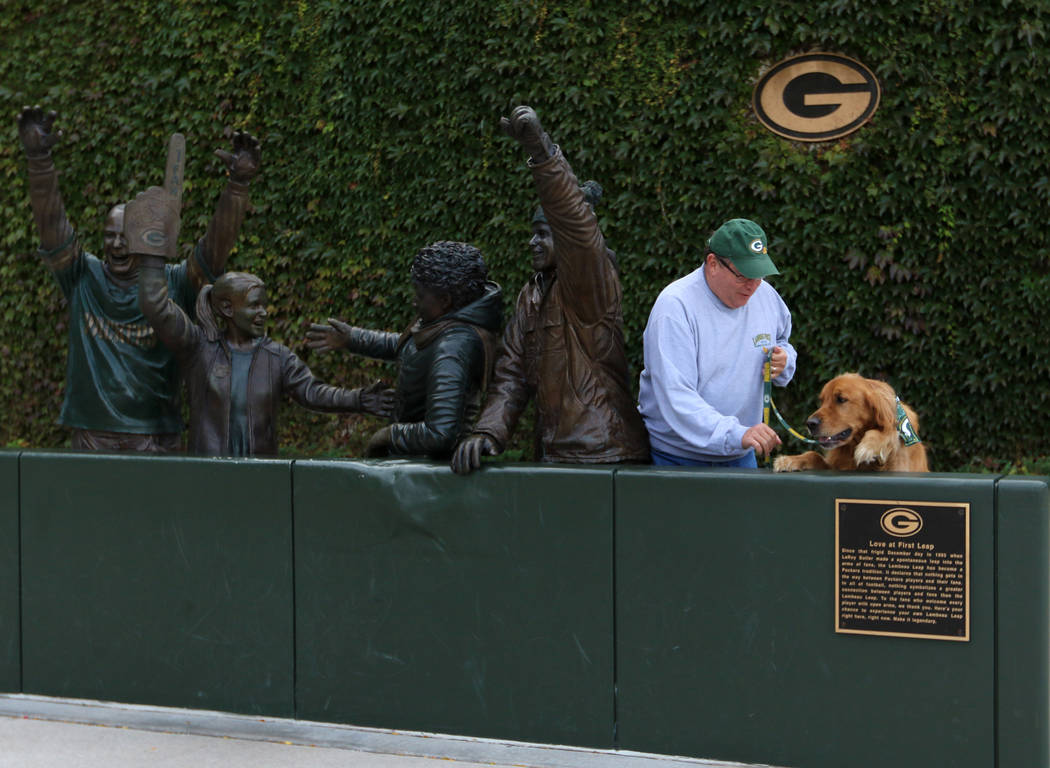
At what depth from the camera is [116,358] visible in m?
6.32

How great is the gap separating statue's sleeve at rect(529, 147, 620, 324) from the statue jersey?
2.77 meters

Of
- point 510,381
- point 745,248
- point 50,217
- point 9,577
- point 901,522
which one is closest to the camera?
point 901,522

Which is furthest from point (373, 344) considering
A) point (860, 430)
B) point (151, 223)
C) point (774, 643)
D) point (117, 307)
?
point (774, 643)

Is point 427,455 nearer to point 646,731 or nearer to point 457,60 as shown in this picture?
point 646,731

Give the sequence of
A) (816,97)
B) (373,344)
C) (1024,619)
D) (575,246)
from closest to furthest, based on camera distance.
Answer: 1. (1024,619)
2. (575,246)
3. (373,344)
4. (816,97)

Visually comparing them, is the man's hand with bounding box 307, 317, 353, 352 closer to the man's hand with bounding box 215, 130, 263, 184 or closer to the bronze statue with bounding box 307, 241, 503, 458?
the bronze statue with bounding box 307, 241, 503, 458

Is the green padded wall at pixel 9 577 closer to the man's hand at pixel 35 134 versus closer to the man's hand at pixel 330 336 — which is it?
the man's hand at pixel 330 336

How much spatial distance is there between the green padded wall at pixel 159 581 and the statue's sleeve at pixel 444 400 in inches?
21.8

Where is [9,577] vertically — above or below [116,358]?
below

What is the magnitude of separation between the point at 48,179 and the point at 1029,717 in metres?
5.52

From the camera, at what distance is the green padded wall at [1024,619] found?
3777 millimetres

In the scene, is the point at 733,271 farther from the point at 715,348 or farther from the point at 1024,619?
the point at 1024,619

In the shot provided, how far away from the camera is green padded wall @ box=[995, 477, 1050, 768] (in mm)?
3777

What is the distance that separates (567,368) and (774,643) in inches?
55.2
